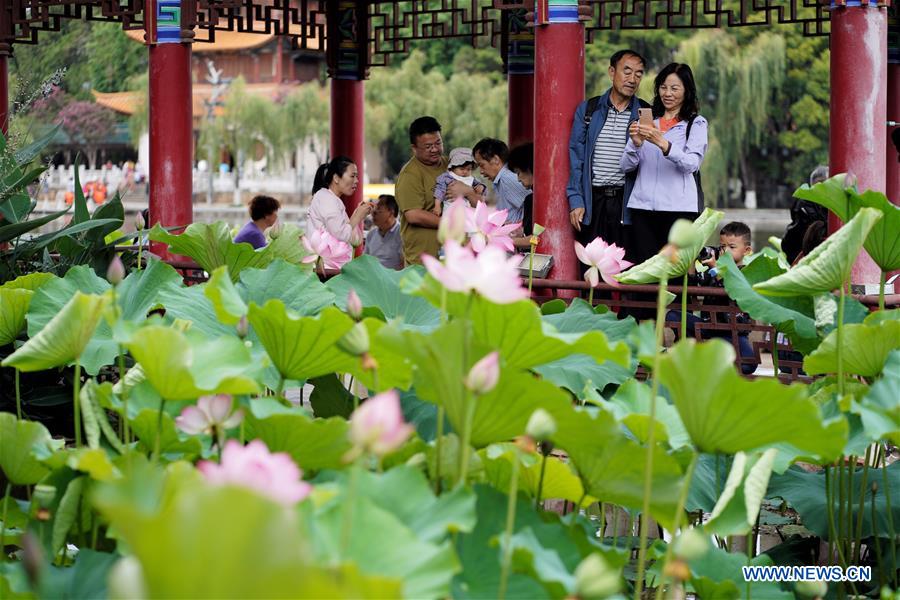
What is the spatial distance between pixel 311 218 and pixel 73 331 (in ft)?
14.0

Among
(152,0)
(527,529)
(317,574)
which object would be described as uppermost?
(152,0)

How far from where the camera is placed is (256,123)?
32.6m

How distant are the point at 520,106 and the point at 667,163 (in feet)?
14.6

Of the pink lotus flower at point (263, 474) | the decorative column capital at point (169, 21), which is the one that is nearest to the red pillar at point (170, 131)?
the decorative column capital at point (169, 21)

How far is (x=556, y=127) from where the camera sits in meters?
5.32

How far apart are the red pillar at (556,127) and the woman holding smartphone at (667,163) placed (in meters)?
0.49

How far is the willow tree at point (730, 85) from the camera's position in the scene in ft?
86.9

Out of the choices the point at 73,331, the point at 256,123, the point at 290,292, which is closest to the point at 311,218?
the point at 290,292

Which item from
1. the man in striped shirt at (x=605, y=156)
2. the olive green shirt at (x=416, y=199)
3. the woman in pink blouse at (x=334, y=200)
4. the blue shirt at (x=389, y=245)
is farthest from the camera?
the blue shirt at (x=389, y=245)

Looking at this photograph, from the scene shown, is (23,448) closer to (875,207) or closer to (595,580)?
(595,580)

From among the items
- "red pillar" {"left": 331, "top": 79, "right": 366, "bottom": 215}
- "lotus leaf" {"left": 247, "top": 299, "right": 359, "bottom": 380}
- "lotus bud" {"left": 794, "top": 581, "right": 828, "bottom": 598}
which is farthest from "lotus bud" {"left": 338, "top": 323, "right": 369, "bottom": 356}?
"red pillar" {"left": 331, "top": 79, "right": 366, "bottom": 215}

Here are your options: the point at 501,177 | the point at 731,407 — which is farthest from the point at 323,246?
the point at 501,177

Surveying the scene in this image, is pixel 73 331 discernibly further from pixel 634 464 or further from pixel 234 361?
pixel 634 464

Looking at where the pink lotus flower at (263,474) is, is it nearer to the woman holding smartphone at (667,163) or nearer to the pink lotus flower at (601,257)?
the pink lotus flower at (601,257)
